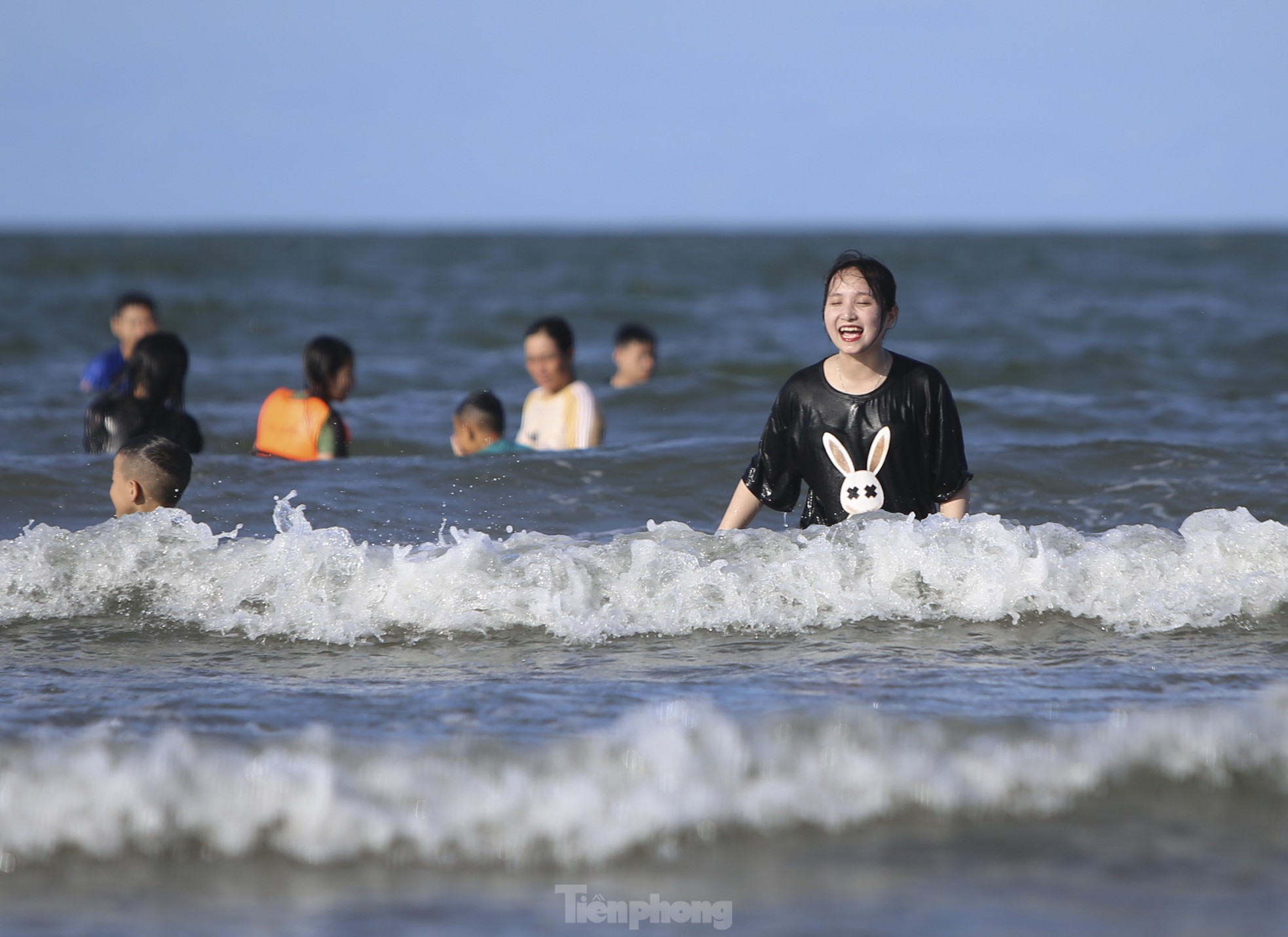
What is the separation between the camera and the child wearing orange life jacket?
8.03 meters

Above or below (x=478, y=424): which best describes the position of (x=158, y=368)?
above

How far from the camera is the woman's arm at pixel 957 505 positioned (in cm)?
500

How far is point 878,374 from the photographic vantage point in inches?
192

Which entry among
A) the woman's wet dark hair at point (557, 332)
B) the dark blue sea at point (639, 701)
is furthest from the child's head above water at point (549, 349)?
the dark blue sea at point (639, 701)

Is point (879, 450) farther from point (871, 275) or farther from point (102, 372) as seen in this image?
point (102, 372)

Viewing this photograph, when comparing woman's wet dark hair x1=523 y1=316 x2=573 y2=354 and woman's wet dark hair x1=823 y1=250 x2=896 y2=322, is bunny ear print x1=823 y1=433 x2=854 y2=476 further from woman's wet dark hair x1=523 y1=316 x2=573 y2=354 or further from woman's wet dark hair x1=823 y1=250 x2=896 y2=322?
woman's wet dark hair x1=523 y1=316 x2=573 y2=354

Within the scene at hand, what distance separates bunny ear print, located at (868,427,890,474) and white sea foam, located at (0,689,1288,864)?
1.34 m

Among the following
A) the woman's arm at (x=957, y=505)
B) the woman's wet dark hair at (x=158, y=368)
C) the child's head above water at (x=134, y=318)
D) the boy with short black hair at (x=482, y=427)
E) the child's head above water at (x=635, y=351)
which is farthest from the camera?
the child's head above water at (x=635, y=351)

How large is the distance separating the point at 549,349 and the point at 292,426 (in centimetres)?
161

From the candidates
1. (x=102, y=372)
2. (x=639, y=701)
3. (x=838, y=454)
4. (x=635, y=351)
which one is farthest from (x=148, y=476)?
(x=635, y=351)

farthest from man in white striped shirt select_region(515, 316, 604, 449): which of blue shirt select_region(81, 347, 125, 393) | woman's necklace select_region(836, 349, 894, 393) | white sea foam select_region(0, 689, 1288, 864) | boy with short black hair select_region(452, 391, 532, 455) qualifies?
white sea foam select_region(0, 689, 1288, 864)

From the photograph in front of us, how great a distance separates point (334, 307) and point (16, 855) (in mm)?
25989

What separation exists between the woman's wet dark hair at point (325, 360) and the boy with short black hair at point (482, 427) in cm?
108

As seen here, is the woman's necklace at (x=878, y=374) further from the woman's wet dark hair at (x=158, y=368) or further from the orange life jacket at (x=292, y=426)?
the woman's wet dark hair at (x=158, y=368)
